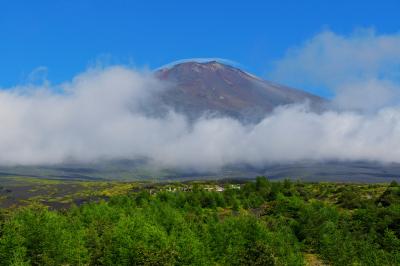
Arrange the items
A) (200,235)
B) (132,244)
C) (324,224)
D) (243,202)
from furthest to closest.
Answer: (243,202) → (324,224) → (200,235) → (132,244)

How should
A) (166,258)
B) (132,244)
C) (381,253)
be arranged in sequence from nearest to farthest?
(166,258) → (132,244) → (381,253)

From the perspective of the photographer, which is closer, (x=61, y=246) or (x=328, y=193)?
(x=61, y=246)

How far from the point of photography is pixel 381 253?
79375 millimetres

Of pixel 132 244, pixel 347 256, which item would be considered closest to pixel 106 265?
pixel 132 244

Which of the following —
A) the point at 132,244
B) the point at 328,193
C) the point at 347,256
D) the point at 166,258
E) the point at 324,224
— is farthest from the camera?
the point at 328,193

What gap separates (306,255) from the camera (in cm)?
10519

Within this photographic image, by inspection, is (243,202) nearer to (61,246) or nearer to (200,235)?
(200,235)

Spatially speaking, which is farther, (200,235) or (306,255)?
(306,255)

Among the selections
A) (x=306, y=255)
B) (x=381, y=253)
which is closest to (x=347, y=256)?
(x=381, y=253)

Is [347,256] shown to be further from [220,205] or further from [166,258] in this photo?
[220,205]

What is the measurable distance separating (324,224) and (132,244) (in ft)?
176

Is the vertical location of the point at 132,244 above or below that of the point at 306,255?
above

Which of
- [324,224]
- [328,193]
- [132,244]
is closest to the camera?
[132,244]

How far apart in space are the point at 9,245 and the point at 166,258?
2807 centimetres
